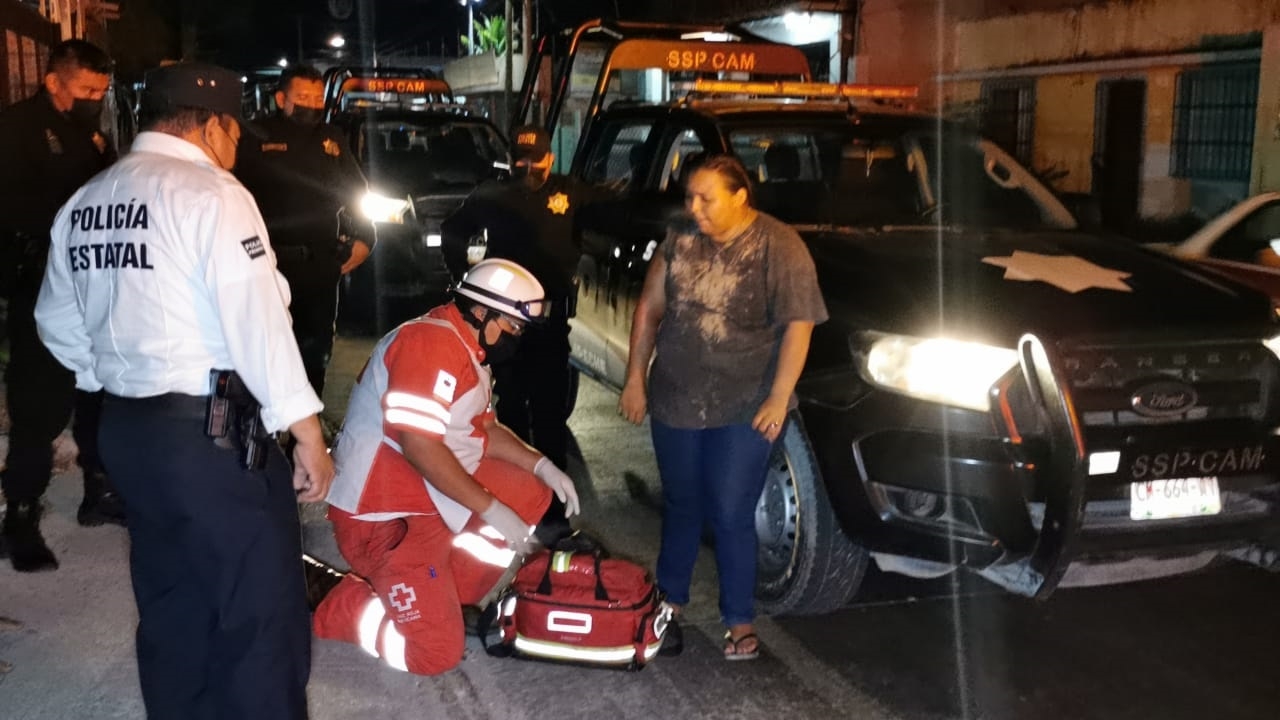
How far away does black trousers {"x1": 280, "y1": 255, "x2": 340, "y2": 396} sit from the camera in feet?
18.1

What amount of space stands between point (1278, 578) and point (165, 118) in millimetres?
4233

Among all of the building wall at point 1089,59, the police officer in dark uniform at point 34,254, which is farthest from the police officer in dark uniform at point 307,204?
the building wall at point 1089,59

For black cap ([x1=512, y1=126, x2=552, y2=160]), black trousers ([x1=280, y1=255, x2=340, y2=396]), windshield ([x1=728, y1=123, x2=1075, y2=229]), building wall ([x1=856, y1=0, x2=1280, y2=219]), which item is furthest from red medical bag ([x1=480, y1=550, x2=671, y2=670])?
building wall ([x1=856, y1=0, x2=1280, y2=219])

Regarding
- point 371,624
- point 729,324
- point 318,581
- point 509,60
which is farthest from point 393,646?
point 509,60

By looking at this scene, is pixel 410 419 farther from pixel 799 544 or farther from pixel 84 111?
pixel 84 111

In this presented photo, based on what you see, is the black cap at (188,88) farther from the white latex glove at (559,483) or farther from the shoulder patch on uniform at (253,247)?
the white latex glove at (559,483)

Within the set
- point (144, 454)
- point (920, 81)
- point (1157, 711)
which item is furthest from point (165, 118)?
point (920, 81)

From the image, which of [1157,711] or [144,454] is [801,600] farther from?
[144,454]

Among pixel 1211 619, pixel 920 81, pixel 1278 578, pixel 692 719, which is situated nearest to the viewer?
pixel 692 719

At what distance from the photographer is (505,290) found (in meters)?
3.88

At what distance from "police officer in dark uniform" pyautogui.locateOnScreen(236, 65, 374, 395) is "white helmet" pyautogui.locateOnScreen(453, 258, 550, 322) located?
1808 millimetres

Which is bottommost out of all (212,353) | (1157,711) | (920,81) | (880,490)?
(1157,711)

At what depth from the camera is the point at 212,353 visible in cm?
285

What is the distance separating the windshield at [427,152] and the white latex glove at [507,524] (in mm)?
7927
